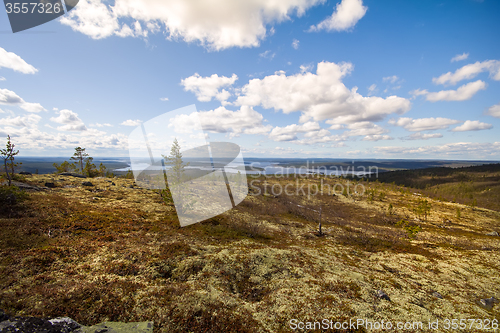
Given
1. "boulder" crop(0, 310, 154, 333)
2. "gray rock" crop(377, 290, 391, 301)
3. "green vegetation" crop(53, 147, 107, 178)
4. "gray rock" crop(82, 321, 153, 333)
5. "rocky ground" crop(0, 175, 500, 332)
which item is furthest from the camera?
"green vegetation" crop(53, 147, 107, 178)

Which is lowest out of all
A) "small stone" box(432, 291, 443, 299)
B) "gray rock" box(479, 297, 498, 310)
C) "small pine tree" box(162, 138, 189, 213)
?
"gray rock" box(479, 297, 498, 310)

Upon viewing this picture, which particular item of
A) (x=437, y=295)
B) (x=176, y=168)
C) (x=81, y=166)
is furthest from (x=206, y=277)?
(x=81, y=166)

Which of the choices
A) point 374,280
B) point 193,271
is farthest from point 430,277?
point 193,271

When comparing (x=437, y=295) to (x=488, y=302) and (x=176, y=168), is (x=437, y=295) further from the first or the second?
(x=176, y=168)

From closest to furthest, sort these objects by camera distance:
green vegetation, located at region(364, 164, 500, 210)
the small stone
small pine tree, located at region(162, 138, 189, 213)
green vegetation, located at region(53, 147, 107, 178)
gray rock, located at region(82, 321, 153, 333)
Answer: gray rock, located at region(82, 321, 153, 333)
the small stone
small pine tree, located at region(162, 138, 189, 213)
green vegetation, located at region(53, 147, 107, 178)
green vegetation, located at region(364, 164, 500, 210)

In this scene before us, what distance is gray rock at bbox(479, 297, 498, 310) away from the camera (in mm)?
9914

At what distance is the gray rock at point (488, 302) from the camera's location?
32.5 ft

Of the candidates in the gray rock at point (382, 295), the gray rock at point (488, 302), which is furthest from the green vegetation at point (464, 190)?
the gray rock at point (382, 295)

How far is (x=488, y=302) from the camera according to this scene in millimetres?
10242

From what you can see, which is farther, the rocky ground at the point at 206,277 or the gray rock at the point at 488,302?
the gray rock at the point at 488,302

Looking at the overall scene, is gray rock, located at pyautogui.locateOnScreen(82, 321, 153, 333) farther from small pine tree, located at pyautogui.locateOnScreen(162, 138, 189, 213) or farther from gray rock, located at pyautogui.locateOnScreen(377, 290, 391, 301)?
small pine tree, located at pyautogui.locateOnScreen(162, 138, 189, 213)

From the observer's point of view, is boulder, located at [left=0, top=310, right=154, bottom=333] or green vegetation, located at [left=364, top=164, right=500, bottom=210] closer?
boulder, located at [left=0, top=310, right=154, bottom=333]

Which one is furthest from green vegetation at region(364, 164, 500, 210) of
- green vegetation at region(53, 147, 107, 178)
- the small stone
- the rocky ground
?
green vegetation at region(53, 147, 107, 178)

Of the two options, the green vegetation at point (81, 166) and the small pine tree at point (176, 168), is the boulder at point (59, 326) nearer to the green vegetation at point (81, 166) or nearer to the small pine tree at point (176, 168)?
the small pine tree at point (176, 168)
